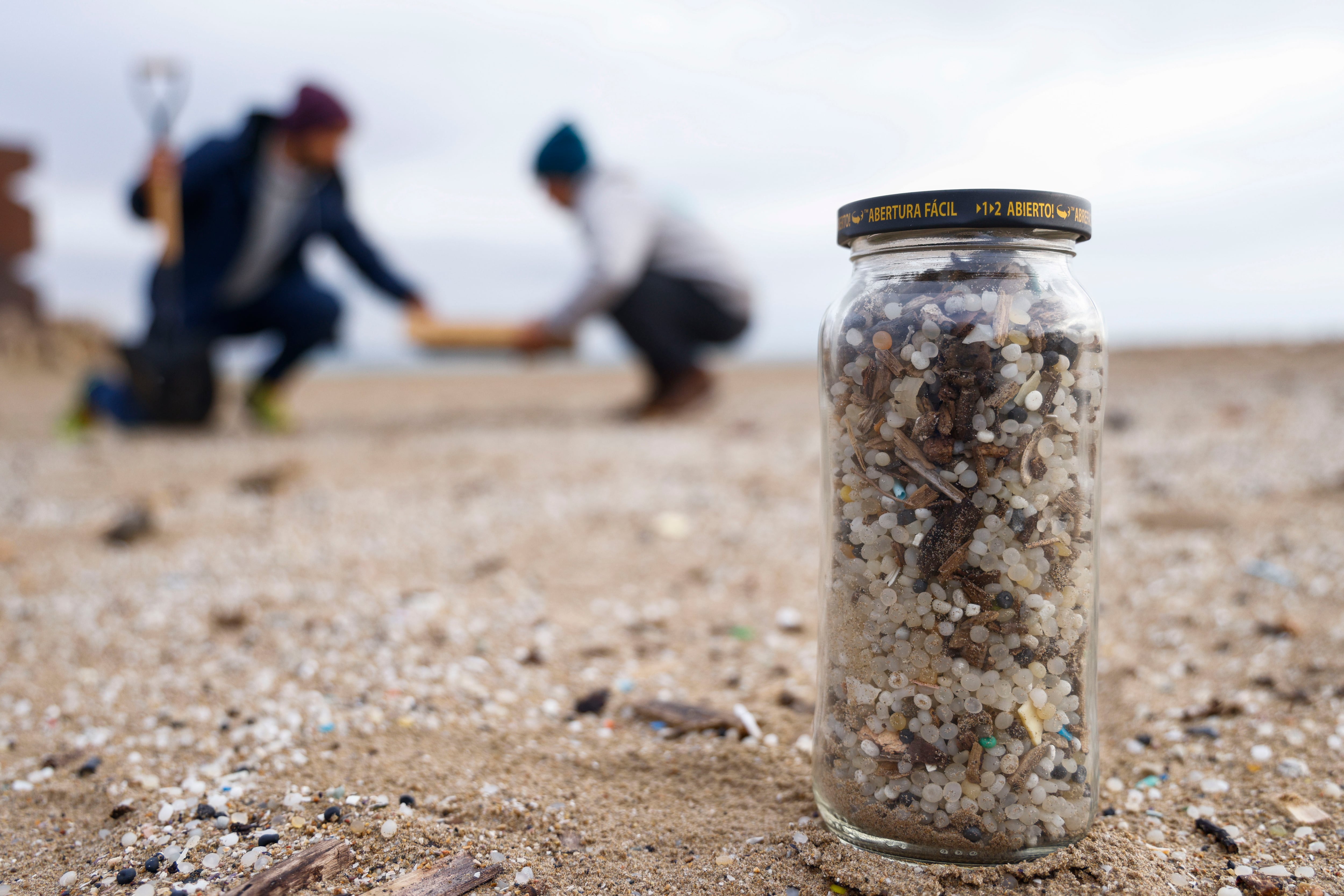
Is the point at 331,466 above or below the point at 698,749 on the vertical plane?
above

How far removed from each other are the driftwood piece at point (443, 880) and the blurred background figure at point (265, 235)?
5.50m

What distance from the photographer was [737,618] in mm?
2732

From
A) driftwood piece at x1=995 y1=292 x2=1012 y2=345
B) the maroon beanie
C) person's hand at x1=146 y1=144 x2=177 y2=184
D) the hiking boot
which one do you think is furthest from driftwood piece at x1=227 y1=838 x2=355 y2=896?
person's hand at x1=146 y1=144 x2=177 y2=184

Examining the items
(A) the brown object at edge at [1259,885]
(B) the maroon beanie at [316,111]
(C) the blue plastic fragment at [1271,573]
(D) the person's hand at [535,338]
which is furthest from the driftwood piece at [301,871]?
(B) the maroon beanie at [316,111]

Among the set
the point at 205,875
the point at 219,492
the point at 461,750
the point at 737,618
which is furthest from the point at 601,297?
the point at 205,875

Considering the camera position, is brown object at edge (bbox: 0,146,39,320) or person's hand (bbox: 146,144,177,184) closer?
person's hand (bbox: 146,144,177,184)

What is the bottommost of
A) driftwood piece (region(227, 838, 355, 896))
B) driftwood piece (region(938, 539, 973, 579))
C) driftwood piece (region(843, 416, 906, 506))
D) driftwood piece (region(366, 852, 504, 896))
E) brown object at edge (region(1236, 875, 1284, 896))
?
brown object at edge (region(1236, 875, 1284, 896))

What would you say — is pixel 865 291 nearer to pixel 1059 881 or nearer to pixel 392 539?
pixel 1059 881

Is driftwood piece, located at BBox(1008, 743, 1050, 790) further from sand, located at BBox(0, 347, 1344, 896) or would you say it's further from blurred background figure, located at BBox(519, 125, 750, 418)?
blurred background figure, located at BBox(519, 125, 750, 418)

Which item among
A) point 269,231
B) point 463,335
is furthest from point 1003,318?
point 269,231

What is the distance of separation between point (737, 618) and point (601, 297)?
3896 millimetres

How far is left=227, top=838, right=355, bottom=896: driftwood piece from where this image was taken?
1.41 metres

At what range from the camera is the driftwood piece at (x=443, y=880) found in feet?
4.68

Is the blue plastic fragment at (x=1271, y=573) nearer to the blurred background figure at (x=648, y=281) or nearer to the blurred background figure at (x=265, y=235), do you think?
the blurred background figure at (x=648, y=281)
